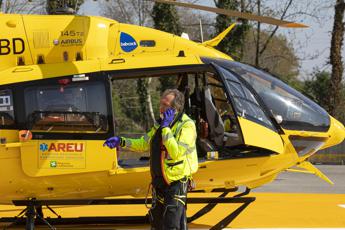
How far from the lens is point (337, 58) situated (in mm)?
25062

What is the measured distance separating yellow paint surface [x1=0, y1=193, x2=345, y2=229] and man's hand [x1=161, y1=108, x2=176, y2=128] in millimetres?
2527

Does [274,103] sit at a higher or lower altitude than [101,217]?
higher

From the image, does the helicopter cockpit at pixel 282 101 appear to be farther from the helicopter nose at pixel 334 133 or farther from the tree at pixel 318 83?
the tree at pixel 318 83

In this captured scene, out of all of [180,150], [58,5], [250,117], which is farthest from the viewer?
[58,5]

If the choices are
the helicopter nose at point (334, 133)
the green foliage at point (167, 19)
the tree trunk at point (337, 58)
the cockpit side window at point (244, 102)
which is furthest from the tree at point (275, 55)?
the cockpit side window at point (244, 102)

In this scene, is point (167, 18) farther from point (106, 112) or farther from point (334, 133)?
point (106, 112)

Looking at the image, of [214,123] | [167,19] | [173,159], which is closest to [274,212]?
[214,123]

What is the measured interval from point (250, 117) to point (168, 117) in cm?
190

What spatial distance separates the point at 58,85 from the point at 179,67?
1.53 meters

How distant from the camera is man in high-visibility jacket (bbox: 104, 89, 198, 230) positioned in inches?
213

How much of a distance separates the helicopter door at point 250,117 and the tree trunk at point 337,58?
18470 millimetres

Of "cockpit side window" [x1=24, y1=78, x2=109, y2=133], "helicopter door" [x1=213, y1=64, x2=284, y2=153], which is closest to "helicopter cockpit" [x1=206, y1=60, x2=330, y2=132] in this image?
"helicopter door" [x1=213, y1=64, x2=284, y2=153]

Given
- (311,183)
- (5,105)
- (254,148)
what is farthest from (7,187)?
(311,183)

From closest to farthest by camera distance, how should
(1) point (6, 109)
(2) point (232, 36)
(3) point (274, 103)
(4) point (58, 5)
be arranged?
(1) point (6, 109), (3) point (274, 103), (4) point (58, 5), (2) point (232, 36)
